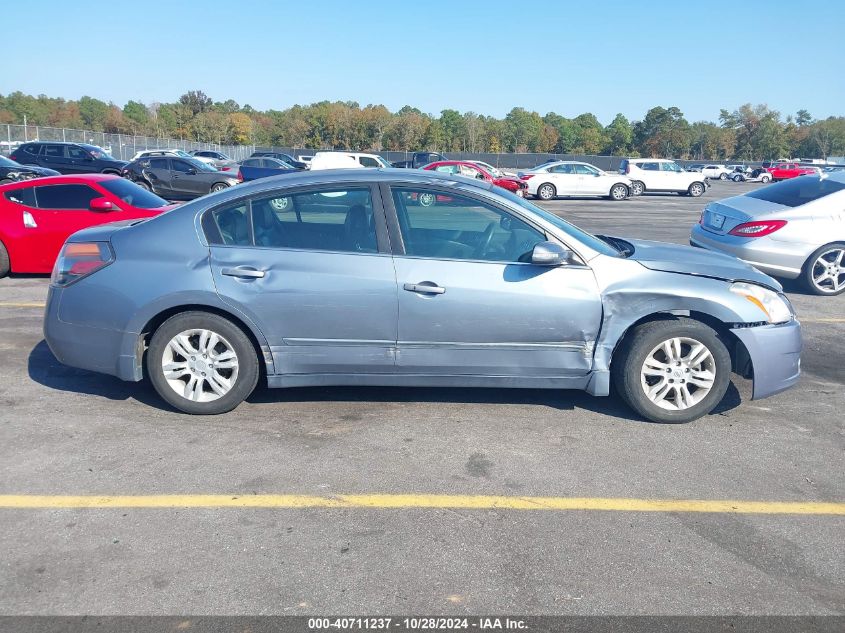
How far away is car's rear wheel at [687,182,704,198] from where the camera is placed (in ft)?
113

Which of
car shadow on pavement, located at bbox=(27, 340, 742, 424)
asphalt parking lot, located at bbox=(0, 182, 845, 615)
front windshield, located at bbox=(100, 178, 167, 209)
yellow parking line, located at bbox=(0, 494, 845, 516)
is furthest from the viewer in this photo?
front windshield, located at bbox=(100, 178, 167, 209)

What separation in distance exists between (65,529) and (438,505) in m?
1.83

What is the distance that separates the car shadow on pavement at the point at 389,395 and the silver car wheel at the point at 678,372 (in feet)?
0.95

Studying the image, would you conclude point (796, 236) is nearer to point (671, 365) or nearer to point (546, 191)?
point (671, 365)

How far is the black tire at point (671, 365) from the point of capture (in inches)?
190

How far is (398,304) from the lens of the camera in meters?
4.74

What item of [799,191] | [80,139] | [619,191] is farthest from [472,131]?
[799,191]

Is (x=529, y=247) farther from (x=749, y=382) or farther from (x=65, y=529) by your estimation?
(x=65, y=529)

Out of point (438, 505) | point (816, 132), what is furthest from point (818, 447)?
point (816, 132)

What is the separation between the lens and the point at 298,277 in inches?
189

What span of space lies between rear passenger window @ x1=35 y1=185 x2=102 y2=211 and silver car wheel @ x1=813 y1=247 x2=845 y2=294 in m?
9.48

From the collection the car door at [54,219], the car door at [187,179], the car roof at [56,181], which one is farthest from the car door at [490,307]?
the car door at [187,179]

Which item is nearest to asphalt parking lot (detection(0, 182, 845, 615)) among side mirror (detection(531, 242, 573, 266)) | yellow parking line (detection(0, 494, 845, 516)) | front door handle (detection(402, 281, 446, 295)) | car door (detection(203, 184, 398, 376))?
yellow parking line (detection(0, 494, 845, 516))

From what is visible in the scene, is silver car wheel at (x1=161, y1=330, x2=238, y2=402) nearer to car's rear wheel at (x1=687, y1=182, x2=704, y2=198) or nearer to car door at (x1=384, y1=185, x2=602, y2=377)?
car door at (x1=384, y1=185, x2=602, y2=377)
